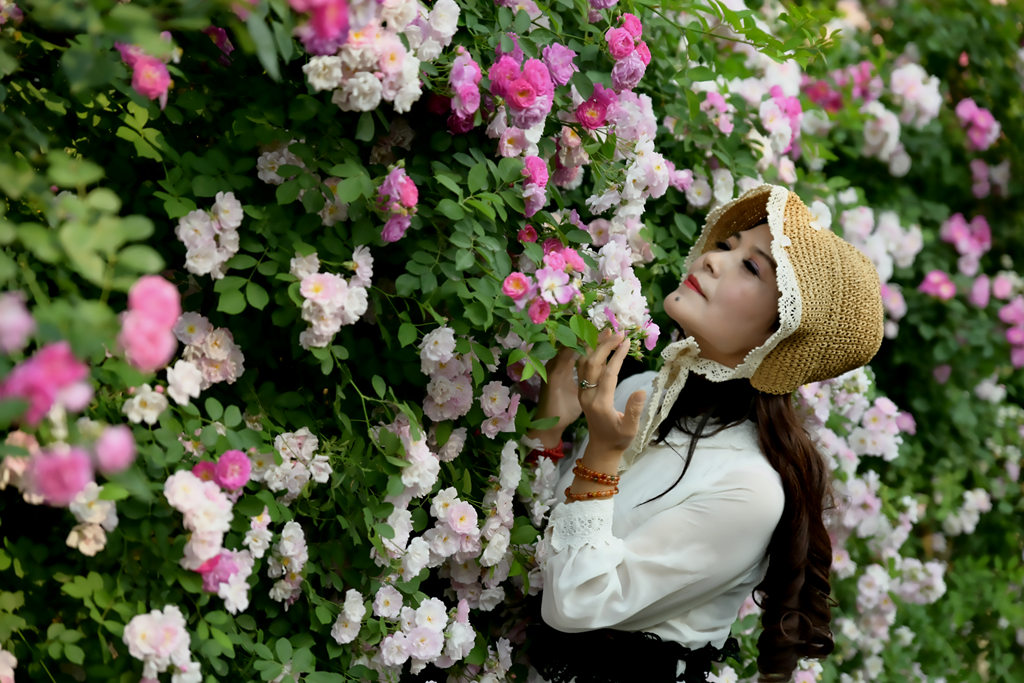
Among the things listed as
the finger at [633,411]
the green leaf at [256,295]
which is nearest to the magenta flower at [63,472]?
the green leaf at [256,295]

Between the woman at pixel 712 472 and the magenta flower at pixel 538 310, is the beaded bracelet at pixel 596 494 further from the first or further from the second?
the magenta flower at pixel 538 310

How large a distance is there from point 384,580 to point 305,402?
1.15 ft

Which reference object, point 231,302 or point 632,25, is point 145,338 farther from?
point 632,25

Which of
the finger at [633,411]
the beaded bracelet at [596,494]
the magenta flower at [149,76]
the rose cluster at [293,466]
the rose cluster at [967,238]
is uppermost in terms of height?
the magenta flower at [149,76]

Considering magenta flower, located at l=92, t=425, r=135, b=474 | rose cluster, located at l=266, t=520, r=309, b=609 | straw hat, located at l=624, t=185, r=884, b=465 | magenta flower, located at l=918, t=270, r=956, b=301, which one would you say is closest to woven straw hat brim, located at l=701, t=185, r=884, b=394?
straw hat, located at l=624, t=185, r=884, b=465

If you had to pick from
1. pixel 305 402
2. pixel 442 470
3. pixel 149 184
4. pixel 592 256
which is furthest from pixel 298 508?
pixel 592 256

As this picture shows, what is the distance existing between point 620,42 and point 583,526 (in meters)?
0.90

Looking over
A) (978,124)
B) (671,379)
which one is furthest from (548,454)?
(978,124)

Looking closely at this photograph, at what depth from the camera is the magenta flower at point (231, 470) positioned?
1.53m

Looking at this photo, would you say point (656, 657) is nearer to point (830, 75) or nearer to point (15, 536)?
point (15, 536)

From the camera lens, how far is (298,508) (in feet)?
5.68

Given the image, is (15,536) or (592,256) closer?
(15,536)

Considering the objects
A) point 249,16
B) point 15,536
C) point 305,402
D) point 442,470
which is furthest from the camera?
point 442,470

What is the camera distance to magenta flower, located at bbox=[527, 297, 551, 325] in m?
1.71
